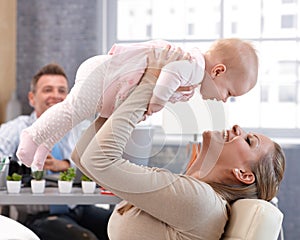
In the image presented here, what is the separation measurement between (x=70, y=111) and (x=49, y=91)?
2281 millimetres

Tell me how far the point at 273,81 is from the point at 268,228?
2836 mm

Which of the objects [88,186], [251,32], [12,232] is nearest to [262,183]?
[12,232]

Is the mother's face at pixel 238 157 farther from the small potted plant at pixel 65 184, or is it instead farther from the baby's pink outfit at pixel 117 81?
the small potted plant at pixel 65 184

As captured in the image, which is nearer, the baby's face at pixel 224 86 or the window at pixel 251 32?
the baby's face at pixel 224 86

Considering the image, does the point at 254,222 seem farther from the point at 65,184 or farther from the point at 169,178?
the point at 65,184

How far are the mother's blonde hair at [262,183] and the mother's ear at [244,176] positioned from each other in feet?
0.05

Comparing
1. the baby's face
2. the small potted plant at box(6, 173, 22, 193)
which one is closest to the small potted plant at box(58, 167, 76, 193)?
the small potted plant at box(6, 173, 22, 193)

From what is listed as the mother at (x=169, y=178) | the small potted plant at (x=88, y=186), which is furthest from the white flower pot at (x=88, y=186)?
the mother at (x=169, y=178)

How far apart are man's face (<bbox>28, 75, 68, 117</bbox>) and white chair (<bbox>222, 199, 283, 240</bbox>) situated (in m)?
2.16

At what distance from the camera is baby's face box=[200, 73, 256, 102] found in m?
1.32

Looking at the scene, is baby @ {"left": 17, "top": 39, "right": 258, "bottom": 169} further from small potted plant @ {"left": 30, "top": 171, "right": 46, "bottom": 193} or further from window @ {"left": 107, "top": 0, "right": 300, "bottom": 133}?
window @ {"left": 107, "top": 0, "right": 300, "bottom": 133}

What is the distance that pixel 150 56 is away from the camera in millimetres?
1294

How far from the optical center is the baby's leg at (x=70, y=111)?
134 centimetres

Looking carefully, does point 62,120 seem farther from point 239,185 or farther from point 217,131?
point 239,185
